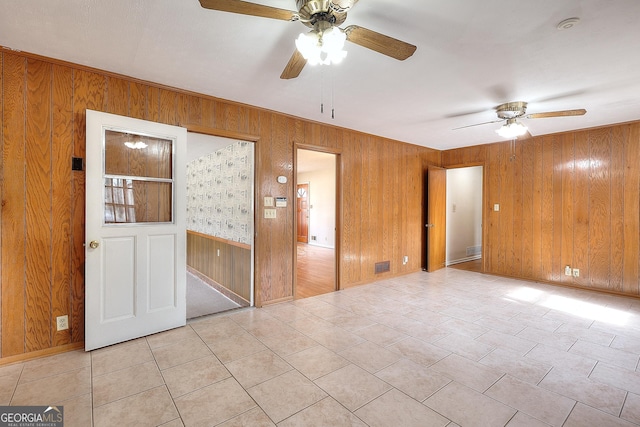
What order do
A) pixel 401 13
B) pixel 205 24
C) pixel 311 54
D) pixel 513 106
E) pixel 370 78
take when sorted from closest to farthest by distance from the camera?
1. pixel 311 54
2. pixel 401 13
3. pixel 205 24
4. pixel 370 78
5. pixel 513 106

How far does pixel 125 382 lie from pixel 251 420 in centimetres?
106

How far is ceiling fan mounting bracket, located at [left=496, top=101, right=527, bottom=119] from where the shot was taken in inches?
129

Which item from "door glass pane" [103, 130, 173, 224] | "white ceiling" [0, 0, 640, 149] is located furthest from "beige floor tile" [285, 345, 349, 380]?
"white ceiling" [0, 0, 640, 149]

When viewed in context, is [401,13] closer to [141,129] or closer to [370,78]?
[370,78]

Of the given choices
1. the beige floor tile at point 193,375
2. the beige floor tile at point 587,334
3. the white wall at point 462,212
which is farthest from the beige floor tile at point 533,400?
the white wall at point 462,212

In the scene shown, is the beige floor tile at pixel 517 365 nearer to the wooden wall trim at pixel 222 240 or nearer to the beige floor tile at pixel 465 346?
the beige floor tile at pixel 465 346

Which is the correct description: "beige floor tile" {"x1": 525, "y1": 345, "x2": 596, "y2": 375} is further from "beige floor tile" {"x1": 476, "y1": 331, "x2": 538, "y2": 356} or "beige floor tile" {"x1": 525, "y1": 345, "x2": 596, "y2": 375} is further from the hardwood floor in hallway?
the hardwood floor in hallway

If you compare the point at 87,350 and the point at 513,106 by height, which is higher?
the point at 513,106

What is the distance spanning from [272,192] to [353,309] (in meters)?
1.80

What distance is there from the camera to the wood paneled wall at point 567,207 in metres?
4.11

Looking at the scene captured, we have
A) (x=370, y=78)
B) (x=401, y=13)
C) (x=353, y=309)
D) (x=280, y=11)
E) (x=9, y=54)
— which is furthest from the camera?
(x=353, y=309)

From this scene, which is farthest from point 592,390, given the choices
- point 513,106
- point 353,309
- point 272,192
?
point 272,192

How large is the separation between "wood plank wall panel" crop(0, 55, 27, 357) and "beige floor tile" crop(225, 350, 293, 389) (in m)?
1.75

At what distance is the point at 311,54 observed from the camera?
1664 millimetres
